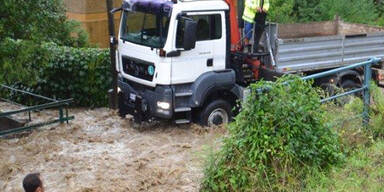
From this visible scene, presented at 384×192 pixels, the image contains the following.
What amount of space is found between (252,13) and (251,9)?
0.09 meters

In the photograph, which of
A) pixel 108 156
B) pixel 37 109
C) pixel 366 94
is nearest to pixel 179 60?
pixel 108 156

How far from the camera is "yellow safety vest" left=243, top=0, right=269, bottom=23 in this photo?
1066 centimetres

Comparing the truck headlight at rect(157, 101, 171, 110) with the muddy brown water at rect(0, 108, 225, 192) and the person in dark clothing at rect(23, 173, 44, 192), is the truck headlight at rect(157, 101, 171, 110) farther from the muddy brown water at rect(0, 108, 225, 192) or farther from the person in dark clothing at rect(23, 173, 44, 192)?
the person in dark clothing at rect(23, 173, 44, 192)

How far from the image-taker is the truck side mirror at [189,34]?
948cm

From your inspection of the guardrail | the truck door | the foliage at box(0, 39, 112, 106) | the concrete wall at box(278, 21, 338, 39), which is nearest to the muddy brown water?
the guardrail

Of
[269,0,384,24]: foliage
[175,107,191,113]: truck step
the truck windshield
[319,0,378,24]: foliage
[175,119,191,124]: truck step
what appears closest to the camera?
the truck windshield

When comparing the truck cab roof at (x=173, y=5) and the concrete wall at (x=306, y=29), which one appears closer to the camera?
the truck cab roof at (x=173, y=5)

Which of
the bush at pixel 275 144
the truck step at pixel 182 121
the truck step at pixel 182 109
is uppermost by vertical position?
the bush at pixel 275 144

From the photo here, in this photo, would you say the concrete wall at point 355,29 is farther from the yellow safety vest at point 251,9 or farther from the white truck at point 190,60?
the yellow safety vest at point 251,9

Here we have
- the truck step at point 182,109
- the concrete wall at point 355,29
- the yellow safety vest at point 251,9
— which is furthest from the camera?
the concrete wall at point 355,29

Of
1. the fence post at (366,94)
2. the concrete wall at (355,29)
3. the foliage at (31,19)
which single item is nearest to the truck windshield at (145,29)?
the foliage at (31,19)

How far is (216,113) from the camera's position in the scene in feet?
35.0

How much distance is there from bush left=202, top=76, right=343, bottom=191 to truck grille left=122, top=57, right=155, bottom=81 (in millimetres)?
4735

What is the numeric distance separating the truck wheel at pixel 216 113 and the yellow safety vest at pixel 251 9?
161 cm
